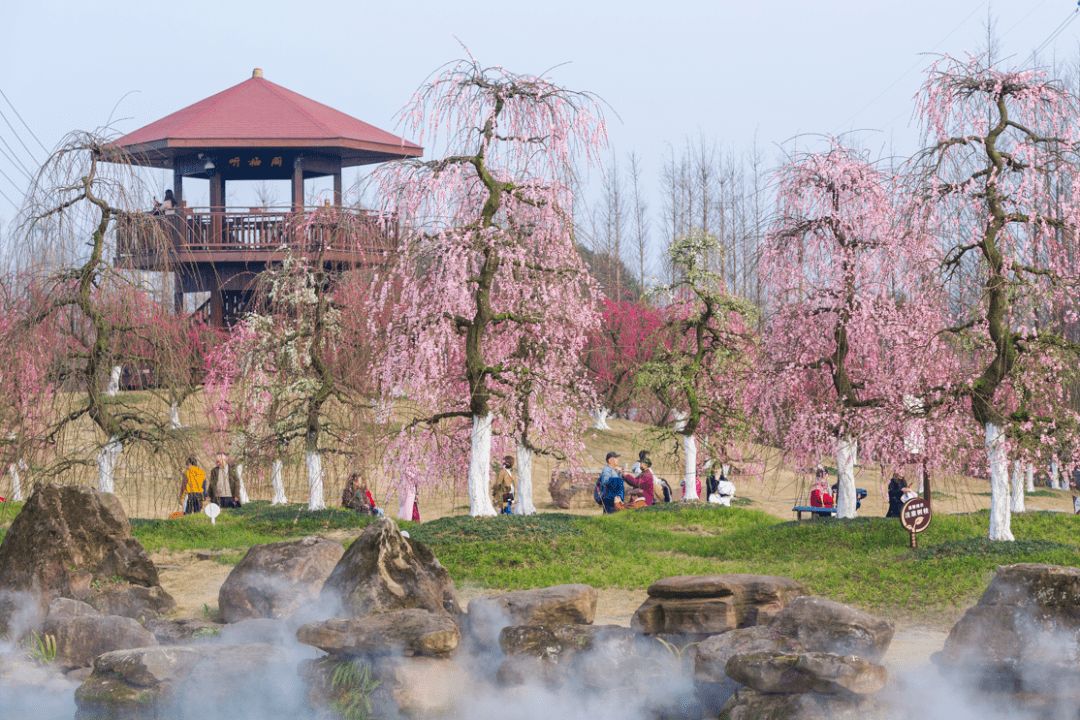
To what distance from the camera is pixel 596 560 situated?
12.9m

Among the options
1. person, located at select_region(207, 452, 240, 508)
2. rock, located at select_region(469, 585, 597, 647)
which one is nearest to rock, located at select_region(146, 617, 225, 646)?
rock, located at select_region(469, 585, 597, 647)

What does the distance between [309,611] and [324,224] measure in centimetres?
909

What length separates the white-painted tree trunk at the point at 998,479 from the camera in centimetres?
1184

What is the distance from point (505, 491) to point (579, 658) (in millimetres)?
13158

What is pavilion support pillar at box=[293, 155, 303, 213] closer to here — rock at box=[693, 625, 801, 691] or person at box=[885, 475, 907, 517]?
person at box=[885, 475, 907, 517]

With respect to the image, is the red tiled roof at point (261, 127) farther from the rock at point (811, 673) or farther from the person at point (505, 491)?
the rock at point (811, 673)

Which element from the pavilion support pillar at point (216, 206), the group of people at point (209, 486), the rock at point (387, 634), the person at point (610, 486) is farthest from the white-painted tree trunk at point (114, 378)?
the pavilion support pillar at point (216, 206)

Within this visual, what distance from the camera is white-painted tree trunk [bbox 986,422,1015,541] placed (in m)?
11.8

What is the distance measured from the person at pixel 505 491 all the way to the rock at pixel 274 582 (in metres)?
10.3

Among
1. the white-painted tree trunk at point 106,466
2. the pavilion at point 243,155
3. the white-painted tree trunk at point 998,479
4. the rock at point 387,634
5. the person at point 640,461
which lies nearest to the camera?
the rock at point 387,634

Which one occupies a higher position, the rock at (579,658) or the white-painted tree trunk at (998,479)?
the white-painted tree trunk at (998,479)

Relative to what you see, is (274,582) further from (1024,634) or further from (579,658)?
(1024,634)

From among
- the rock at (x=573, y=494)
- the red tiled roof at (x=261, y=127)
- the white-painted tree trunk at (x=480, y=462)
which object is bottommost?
the rock at (x=573, y=494)

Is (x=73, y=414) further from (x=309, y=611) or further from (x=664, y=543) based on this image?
(x=664, y=543)
